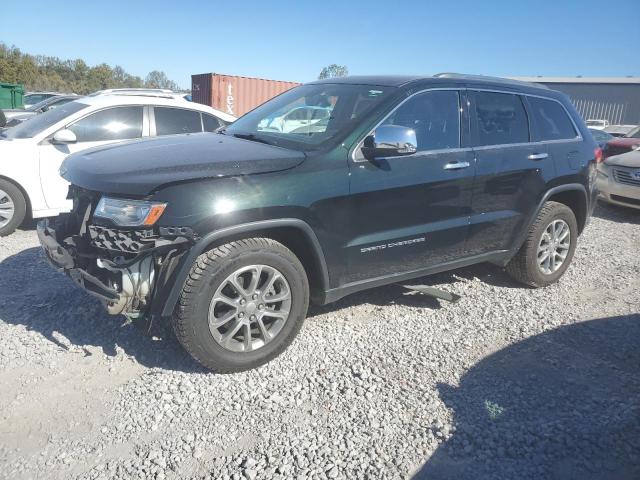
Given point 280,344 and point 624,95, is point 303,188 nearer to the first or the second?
point 280,344

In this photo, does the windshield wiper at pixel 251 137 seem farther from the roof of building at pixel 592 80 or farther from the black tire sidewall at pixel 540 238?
the roof of building at pixel 592 80

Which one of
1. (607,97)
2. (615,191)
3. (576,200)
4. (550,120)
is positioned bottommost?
(615,191)

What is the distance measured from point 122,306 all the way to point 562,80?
44.0 m

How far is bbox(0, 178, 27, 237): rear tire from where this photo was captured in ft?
18.8

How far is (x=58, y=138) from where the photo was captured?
562 cm

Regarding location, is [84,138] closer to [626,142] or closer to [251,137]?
[251,137]

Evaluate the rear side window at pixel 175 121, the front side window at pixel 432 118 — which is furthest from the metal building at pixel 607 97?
the front side window at pixel 432 118

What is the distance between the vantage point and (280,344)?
11.1ft

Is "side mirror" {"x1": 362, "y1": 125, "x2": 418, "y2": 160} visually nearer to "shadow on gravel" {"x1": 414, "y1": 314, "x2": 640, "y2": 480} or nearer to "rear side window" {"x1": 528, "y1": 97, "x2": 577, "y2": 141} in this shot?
"shadow on gravel" {"x1": 414, "y1": 314, "x2": 640, "y2": 480}

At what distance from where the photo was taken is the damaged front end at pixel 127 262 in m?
2.85

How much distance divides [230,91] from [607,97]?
30.9m

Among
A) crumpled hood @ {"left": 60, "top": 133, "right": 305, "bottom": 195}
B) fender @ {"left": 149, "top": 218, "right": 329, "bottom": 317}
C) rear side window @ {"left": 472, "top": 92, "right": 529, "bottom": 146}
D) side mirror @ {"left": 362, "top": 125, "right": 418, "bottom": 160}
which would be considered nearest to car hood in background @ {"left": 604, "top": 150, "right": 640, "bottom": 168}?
rear side window @ {"left": 472, "top": 92, "right": 529, "bottom": 146}

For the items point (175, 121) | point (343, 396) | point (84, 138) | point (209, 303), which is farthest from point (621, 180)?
point (84, 138)

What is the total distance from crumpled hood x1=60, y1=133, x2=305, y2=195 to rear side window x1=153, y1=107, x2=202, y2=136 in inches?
115
